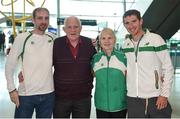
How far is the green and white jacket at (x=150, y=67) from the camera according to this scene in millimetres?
2836

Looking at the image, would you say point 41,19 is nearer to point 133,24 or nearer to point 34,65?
point 34,65

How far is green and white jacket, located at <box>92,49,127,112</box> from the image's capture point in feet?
9.88

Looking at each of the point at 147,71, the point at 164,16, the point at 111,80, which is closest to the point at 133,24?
the point at 147,71

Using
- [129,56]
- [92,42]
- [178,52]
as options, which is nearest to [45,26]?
[92,42]

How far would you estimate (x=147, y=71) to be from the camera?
9.37 ft

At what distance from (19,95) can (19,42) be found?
50 centimetres

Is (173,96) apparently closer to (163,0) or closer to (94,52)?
(163,0)

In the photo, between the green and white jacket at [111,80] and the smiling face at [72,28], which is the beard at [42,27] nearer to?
the smiling face at [72,28]

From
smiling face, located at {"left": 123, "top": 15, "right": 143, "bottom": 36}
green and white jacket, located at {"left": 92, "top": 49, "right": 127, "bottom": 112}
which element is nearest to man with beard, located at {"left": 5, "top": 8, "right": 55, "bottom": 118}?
green and white jacket, located at {"left": 92, "top": 49, "right": 127, "bottom": 112}

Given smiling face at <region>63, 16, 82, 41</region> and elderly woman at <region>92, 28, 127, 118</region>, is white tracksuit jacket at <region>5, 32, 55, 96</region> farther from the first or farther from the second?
elderly woman at <region>92, 28, 127, 118</region>

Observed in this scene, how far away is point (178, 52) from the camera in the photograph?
12.8 m

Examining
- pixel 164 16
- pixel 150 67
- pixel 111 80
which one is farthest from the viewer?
pixel 164 16

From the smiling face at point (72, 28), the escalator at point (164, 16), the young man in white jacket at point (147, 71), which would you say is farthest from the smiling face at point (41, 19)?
the escalator at point (164, 16)

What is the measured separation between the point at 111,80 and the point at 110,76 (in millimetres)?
37
